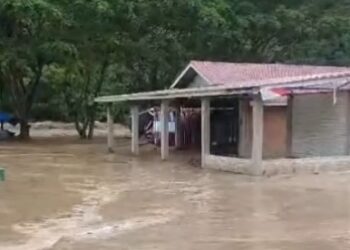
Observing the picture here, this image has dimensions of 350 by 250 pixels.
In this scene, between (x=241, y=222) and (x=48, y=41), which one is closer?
(x=241, y=222)

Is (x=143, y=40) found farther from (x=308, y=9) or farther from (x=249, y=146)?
(x=249, y=146)

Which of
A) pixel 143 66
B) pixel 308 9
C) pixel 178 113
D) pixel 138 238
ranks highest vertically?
pixel 308 9

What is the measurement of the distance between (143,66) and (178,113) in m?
9.18

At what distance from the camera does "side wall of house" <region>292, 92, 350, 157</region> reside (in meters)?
24.0

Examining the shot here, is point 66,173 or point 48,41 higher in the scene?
point 48,41

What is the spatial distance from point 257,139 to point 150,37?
64.4 feet

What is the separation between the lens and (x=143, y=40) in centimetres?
3875

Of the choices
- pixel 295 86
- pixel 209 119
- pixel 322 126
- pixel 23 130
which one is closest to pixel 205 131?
pixel 209 119

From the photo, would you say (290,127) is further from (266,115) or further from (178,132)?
(178,132)

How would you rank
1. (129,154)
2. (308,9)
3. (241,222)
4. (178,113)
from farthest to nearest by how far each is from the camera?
(308,9)
(178,113)
(129,154)
(241,222)

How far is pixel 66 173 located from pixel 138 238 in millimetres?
11271

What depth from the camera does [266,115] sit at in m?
24.5

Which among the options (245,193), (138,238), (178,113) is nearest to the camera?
(138,238)

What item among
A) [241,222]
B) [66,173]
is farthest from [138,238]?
[66,173]
